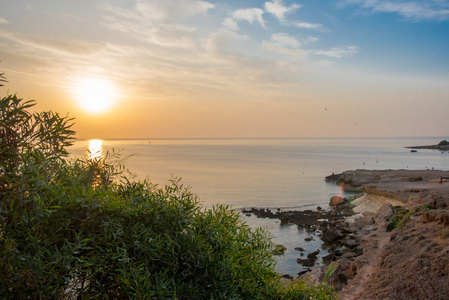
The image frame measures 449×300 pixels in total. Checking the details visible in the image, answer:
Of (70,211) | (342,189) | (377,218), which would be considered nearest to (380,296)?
(70,211)

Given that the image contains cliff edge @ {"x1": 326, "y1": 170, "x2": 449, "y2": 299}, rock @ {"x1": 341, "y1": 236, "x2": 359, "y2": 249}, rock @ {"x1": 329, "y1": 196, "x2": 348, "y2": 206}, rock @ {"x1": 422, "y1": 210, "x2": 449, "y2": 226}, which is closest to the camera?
cliff edge @ {"x1": 326, "y1": 170, "x2": 449, "y2": 299}

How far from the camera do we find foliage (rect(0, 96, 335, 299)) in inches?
173

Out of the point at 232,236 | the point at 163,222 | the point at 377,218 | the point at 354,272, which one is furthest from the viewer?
the point at 377,218

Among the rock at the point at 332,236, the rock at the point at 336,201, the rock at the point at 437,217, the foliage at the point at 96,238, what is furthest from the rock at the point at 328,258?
the rock at the point at 336,201

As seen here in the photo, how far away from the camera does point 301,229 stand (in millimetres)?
39781

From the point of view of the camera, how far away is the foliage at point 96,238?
439 centimetres

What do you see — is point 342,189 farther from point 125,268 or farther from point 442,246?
point 125,268

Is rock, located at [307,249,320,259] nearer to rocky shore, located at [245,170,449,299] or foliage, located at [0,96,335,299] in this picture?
rocky shore, located at [245,170,449,299]

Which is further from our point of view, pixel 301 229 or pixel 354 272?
pixel 301 229

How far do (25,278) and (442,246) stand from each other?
65.9ft

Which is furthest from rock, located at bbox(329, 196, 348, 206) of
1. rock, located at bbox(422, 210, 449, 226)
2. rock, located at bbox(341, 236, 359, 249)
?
rock, located at bbox(422, 210, 449, 226)

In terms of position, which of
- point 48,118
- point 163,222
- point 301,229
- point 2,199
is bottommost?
point 301,229

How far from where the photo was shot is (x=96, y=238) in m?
5.89

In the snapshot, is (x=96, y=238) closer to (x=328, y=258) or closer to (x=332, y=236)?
(x=328, y=258)
